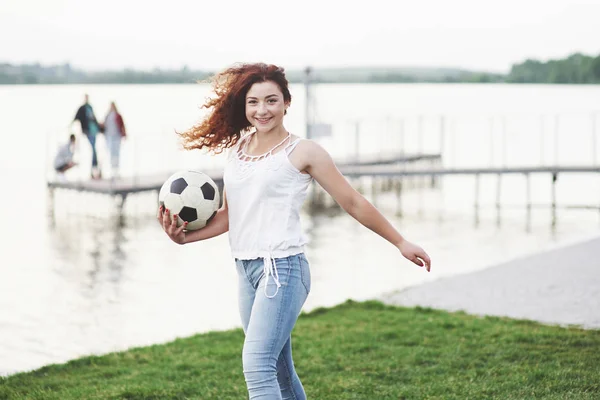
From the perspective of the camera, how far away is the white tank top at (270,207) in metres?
3.83

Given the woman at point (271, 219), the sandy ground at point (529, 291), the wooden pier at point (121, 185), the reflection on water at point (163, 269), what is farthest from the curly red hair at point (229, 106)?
the wooden pier at point (121, 185)

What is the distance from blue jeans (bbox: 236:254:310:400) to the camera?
→ 366 centimetres

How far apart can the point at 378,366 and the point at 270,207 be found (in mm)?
2634

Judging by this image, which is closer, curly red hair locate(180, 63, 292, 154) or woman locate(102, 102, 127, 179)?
curly red hair locate(180, 63, 292, 154)

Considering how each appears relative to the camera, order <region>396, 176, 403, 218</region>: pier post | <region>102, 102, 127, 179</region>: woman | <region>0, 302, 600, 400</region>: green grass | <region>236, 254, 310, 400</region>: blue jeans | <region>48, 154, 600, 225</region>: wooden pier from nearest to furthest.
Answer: <region>236, 254, 310, 400</region>: blue jeans
<region>0, 302, 600, 400</region>: green grass
<region>48, 154, 600, 225</region>: wooden pier
<region>396, 176, 403, 218</region>: pier post
<region>102, 102, 127, 179</region>: woman

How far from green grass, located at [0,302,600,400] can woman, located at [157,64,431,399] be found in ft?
5.54

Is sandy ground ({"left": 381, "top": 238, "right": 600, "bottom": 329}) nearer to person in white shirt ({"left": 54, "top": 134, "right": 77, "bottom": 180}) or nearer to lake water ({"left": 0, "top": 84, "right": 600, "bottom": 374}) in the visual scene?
lake water ({"left": 0, "top": 84, "right": 600, "bottom": 374})

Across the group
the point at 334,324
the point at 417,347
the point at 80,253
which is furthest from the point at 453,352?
the point at 80,253

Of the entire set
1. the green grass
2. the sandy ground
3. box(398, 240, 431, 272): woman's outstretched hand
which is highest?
box(398, 240, 431, 272): woman's outstretched hand

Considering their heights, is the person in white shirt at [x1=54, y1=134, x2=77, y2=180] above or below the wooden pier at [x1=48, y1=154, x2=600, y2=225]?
above

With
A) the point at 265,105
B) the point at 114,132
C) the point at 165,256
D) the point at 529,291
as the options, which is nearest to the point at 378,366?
the point at 265,105

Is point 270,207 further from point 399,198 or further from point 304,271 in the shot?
point 399,198

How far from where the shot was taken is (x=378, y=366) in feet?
20.2

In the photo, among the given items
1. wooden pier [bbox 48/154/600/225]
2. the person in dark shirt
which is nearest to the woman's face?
wooden pier [bbox 48/154/600/225]
